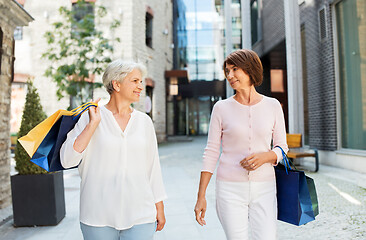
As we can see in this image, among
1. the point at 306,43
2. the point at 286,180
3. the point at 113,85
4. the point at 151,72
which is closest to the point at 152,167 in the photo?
the point at 113,85

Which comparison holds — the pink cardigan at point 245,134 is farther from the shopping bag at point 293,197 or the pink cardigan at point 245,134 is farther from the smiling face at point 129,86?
the smiling face at point 129,86

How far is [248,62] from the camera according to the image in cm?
169

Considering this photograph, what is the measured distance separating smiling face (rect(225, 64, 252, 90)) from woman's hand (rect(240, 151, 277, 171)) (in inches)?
16.3

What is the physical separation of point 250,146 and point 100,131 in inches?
32.4

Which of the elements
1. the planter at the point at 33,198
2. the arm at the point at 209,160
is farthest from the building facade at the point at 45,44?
the arm at the point at 209,160

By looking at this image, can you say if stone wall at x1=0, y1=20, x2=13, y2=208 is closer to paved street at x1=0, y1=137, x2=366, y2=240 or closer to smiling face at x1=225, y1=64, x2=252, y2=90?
paved street at x1=0, y1=137, x2=366, y2=240

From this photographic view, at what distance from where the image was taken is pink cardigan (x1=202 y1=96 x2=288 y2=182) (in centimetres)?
166

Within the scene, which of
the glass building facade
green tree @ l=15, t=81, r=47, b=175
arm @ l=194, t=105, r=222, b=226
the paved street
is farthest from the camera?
the glass building facade

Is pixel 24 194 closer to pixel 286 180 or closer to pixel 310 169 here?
pixel 286 180

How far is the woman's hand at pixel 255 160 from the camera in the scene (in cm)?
156

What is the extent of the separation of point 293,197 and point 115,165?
3.19 ft

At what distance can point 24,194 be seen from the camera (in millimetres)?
3717

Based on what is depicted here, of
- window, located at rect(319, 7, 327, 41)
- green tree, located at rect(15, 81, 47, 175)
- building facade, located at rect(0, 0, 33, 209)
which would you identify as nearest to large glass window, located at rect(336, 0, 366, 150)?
window, located at rect(319, 7, 327, 41)

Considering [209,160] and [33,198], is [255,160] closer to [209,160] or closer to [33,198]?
[209,160]
